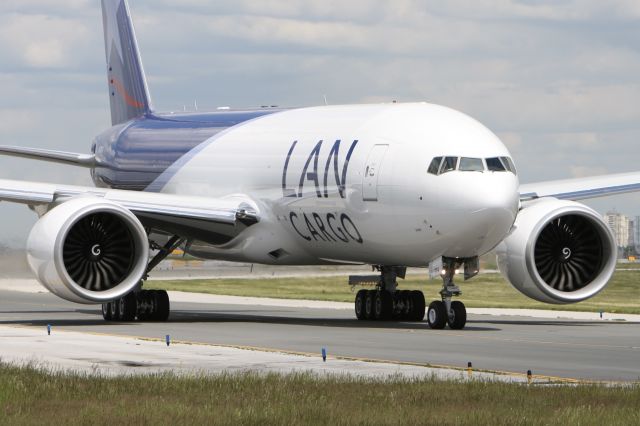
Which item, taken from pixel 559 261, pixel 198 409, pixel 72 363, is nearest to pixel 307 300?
pixel 559 261

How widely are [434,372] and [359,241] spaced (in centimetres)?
1131

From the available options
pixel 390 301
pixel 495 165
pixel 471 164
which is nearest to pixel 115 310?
pixel 390 301

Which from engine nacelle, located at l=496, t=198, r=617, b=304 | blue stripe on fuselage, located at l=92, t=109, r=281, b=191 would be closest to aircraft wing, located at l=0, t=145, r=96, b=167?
blue stripe on fuselage, located at l=92, t=109, r=281, b=191

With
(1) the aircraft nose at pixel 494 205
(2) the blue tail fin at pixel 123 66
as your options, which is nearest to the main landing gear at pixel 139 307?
(1) the aircraft nose at pixel 494 205

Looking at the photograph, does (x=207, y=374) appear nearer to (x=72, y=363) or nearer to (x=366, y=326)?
(x=72, y=363)

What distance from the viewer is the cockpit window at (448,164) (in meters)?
28.4

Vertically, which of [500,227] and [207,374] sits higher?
[500,227]

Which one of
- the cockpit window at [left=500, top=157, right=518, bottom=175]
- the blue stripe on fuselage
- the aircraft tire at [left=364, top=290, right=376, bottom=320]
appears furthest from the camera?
the blue stripe on fuselage

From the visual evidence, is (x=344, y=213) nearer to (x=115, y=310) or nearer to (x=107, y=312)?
(x=115, y=310)

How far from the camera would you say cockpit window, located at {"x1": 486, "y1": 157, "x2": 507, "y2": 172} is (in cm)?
2833

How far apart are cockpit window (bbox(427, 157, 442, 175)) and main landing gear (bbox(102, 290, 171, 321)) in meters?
8.04

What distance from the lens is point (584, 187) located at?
1385 inches

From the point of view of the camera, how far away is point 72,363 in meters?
20.7

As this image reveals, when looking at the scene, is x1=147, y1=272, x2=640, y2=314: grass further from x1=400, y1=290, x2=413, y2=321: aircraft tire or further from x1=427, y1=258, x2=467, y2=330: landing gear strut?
x1=427, y1=258, x2=467, y2=330: landing gear strut
